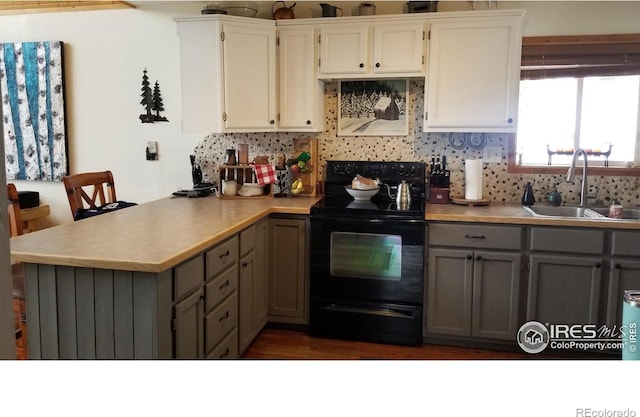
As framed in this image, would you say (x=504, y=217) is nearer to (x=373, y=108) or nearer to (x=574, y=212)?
(x=574, y=212)

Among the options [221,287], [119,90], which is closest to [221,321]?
[221,287]

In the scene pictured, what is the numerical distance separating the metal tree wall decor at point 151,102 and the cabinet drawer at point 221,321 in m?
1.93

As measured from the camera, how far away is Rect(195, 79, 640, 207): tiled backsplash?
11.2ft

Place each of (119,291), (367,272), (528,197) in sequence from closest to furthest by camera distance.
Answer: (119,291)
(367,272)
(528,197)

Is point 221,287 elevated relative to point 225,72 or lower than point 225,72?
lower

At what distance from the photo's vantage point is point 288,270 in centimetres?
331

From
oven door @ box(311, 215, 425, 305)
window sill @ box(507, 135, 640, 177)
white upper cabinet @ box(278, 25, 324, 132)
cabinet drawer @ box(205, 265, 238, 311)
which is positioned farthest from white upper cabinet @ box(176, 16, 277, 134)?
window sill @ box(507, 135, 640, 177)

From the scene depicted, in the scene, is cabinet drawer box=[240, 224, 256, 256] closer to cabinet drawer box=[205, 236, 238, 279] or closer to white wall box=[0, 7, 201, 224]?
cabinet drawer box=[205, 236, 238, 279]

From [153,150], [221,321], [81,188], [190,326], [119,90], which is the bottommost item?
[221,321]

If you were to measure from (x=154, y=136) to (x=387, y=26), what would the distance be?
200cm

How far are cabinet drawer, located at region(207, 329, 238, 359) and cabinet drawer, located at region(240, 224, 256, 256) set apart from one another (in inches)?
17.3

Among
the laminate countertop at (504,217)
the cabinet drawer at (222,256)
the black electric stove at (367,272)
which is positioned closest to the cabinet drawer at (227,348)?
the cabinet drawer at (222,256)

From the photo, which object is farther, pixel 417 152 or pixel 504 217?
pixel 417 152

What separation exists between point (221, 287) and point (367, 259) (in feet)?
3.38
